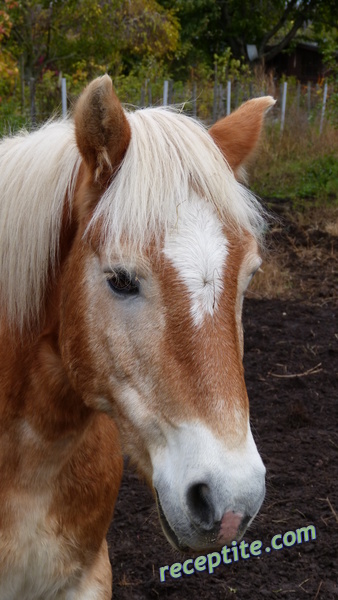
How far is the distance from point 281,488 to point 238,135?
2181 mm

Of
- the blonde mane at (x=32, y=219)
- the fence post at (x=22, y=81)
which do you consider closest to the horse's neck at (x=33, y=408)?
the blonde mane at (x=32, y=219)

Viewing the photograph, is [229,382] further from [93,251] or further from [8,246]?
[8,246]

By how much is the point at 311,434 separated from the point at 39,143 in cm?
269

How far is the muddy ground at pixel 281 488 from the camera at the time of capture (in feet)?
9.62

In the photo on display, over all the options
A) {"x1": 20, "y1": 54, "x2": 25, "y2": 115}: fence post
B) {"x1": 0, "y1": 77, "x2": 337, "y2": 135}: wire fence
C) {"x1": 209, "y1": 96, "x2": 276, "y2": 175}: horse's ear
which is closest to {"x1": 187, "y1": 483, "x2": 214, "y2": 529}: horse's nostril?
{"x1": 209, "y1": 96, "x2": 276, "y2": 175}: horse's ear

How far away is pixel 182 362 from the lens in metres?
1.54

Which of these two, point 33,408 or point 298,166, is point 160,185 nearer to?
point 33,408

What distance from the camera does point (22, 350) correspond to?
2018 millimetres

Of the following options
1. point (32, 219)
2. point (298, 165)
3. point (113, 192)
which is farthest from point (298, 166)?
point (113, 192)

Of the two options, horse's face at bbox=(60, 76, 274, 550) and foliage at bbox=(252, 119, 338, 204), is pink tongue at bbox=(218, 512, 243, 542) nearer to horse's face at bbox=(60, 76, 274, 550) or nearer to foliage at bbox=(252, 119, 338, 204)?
horse's face at bbox=(60, 76, 274, 550)

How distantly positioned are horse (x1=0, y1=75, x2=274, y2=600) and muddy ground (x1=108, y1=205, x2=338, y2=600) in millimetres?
828

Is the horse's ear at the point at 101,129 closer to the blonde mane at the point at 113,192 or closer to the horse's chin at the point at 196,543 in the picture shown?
the blonde mane at the point at 113,192

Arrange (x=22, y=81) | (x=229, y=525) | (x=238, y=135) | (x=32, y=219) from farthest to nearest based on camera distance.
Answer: (x=22, y=81), (x=238, y=135), (x=32, y=219), (x=229, y=525)

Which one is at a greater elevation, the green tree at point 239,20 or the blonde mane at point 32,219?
the blonde mane at point 32,219
